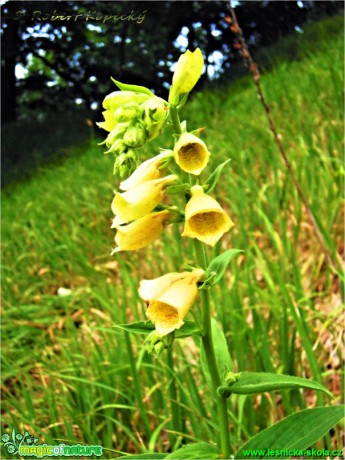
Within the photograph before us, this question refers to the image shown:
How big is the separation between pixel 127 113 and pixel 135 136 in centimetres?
4

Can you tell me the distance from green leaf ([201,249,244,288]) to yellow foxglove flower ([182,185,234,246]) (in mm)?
40

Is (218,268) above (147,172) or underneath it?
Result: underneath

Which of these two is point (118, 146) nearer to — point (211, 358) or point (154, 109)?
point (154, 109)

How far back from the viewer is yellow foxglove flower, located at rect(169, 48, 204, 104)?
2.47ft

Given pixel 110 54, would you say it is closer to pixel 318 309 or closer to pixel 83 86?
pixel 83 86

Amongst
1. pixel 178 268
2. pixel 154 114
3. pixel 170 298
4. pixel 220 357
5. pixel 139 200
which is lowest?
pixel 178 268

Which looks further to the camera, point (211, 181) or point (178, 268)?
point (178, 268)

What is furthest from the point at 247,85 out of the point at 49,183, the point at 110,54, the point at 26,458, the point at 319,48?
the point at 26,458

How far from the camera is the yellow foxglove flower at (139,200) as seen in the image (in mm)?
753

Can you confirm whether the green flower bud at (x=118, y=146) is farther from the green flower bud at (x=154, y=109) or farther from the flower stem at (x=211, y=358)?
the flower stem at (x=211, y=358)

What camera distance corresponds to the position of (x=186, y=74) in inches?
30.0

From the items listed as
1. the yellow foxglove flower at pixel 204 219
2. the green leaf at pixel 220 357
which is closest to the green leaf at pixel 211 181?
the yellow foxglove flower at pixel 204 219

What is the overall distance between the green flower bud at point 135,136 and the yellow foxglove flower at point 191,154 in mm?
47

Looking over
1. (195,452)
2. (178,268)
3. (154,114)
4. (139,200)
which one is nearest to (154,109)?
(154,114)
